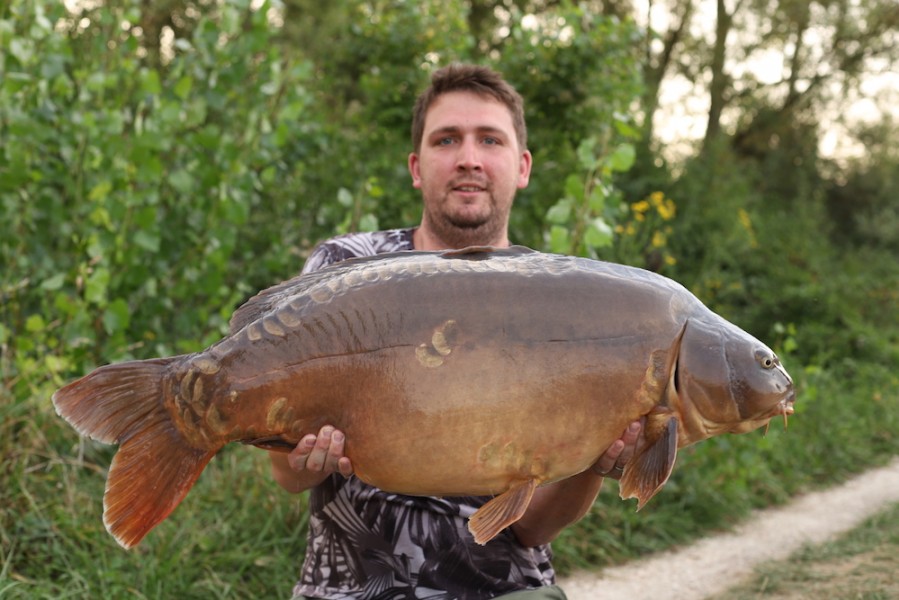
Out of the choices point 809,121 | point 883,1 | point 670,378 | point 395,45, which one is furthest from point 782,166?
point 670,378

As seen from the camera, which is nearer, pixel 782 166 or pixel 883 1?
pixel 883 1

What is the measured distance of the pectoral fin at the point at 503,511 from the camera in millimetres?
1764

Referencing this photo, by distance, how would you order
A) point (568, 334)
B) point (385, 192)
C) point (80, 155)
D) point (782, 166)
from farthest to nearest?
point (782, 166) < point (385, 192) < point (80, 155) < point (568, 334)

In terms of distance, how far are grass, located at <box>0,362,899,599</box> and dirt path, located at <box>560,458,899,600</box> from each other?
0.32 ft

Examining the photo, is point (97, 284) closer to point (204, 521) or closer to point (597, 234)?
point (204, 521)

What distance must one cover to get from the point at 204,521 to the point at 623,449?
2.21 metres

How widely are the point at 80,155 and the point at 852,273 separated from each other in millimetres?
9104

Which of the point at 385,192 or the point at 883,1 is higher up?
the point at 883,1

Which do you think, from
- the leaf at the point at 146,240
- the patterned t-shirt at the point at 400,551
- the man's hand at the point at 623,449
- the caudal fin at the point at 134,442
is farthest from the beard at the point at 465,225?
the leaf at the point at 146,240

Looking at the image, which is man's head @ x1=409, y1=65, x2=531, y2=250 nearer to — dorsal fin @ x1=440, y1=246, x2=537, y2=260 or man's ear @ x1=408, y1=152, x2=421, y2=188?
man's ear @ x1=408, y1=152, x2=421, y2=188

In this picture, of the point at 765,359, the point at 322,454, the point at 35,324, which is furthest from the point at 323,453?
the point at 35,324

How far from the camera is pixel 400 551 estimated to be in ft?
7.80

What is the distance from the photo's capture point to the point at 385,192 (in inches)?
198

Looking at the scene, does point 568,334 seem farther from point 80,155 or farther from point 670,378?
point 80,155
